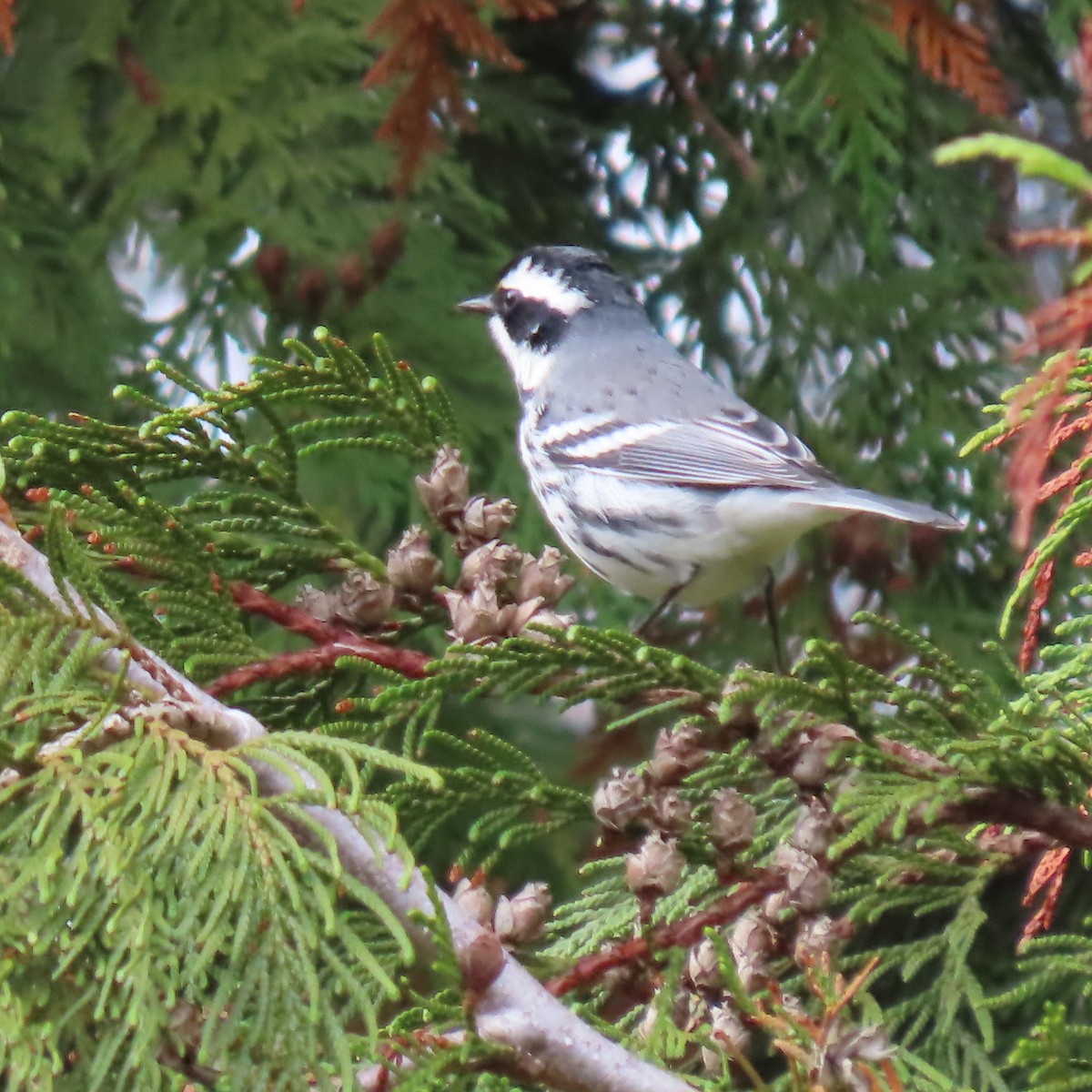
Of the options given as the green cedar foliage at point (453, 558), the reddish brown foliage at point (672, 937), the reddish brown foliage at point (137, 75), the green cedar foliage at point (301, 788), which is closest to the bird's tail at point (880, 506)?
the green cedar foliage at point (453, 558)

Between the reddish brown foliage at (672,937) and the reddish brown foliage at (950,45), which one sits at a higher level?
the reddish brown foliage at (950,45)

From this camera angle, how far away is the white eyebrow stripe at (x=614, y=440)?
207 centimetres

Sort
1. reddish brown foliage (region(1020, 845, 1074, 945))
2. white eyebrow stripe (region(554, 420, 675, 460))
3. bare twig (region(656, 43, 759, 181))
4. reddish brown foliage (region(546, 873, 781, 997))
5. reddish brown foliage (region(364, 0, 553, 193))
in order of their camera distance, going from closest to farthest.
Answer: reddish brown foliage (region(546, 873, 781, 997)), reddish brown foliage (region(1020, 845, 1074, 945)), reddish brown foliage (region(364, 0, 553, 193)), white eyebrow stripe (region(554, 420, 675, 460)), bare twig (region(656, 43, 759, 181))

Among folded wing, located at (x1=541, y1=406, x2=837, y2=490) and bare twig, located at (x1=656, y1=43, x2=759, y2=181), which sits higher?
bare twig, located at (x1=656, y1=43, x2=759, y2=181)

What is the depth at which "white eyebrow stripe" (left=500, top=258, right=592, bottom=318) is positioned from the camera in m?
2.36

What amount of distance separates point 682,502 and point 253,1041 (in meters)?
1.17

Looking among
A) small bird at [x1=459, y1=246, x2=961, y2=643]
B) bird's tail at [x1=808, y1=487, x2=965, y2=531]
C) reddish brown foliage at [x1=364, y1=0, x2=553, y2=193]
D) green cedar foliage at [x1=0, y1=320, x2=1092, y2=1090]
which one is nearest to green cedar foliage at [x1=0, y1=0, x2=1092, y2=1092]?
green cedar foliage at [x1=0, y1=320, x2=1092, y2=1090]

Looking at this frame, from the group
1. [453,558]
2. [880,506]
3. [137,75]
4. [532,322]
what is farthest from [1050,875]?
[137,75]

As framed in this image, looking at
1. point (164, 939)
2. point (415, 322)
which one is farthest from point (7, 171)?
point (164, 939)

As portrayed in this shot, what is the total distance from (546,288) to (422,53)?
64 cm

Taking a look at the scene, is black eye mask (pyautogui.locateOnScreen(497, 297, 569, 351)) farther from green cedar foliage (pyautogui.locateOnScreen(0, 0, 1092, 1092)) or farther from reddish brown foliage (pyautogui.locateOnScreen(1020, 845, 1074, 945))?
reddish brown foliage (pyautogui.locateOnScreen(1020, 845, 1074, 945))

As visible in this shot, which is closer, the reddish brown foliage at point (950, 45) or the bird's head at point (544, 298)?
the reddish brown foliage at point (950, 45)

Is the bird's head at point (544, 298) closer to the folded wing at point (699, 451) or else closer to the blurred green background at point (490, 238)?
the blurred green background at point (490, 238)

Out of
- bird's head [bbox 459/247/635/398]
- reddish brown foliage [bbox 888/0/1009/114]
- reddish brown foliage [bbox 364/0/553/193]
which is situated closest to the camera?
reddish brown foliage [bbox 364/0/553/193]
